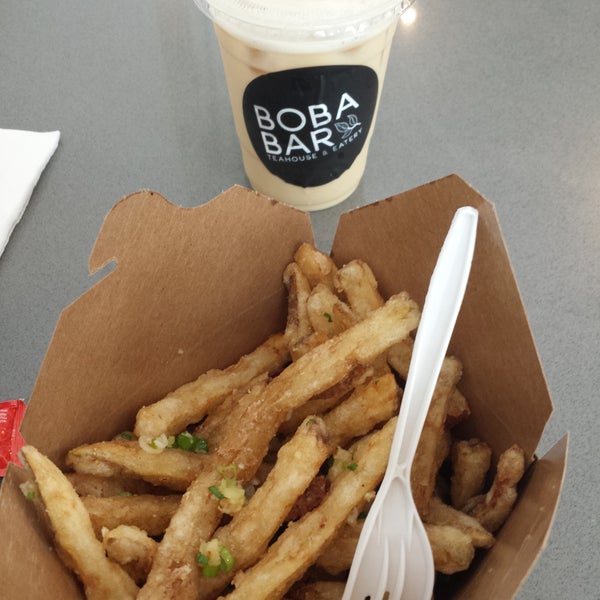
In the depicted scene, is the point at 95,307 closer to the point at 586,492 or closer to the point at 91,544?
the point at 91,544

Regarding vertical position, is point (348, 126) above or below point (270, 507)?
above

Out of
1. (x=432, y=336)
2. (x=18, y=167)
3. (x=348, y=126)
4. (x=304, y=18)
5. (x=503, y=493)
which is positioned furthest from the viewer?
(x=18, y=167)

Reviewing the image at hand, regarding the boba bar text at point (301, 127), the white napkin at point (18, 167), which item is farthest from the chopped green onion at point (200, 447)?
the white napkin at point (18, 167)

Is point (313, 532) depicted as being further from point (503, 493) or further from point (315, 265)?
point (315, 265)

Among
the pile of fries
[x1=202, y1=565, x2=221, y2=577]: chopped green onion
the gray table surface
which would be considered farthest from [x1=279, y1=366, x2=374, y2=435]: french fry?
the gray table surface

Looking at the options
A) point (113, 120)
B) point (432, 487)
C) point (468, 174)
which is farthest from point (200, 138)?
point (432, 487)

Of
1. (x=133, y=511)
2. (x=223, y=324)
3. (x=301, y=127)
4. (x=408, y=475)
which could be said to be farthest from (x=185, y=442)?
(x=301, y=127)
